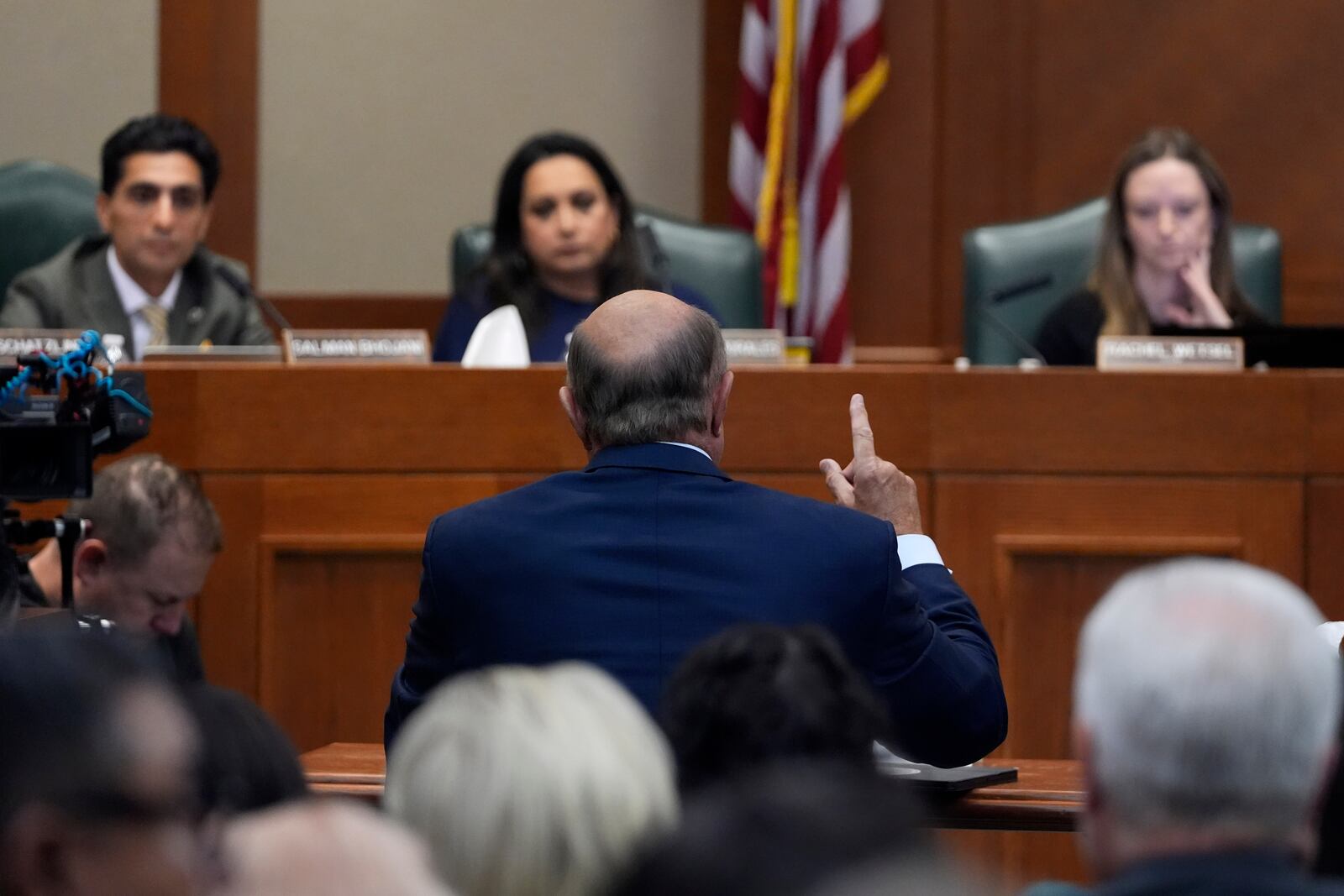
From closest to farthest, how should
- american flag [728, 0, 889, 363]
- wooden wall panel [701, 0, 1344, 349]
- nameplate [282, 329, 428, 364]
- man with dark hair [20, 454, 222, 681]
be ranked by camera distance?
1. man with dark hair [20, 454, 222, 681]
2. nameplate [282, 329, 428, 364]
3. american flag [728, 0, 889, 363]
4. wooden wall panel [701, 0, 1344, 349]

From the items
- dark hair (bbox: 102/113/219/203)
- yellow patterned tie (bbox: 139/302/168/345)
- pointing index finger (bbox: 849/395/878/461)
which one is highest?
dark hair (bbox: 102/113/219/203)

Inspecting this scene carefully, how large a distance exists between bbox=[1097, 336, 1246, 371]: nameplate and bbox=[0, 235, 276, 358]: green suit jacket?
1.88 m

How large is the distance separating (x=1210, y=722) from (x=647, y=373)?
3.81ft

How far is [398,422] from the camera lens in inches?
136

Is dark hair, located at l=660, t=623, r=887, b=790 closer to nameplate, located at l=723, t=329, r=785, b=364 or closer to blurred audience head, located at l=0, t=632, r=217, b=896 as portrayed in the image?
blurred audience head, located at l=0, t=632, r=217, b=896

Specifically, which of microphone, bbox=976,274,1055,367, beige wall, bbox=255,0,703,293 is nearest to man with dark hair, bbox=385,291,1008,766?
microphone, bbox=976,274,1055,367

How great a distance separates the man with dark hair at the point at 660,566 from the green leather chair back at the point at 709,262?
240 centimetres

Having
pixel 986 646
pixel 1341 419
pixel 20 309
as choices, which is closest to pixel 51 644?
pixel 986 646

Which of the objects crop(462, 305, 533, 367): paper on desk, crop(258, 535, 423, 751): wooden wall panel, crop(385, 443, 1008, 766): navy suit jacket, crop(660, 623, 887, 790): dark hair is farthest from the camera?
crop(462, 305, 533, 367): paper on desk

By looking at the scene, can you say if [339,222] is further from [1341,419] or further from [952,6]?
[1341,419]

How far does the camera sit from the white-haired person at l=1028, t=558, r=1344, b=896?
113 cm

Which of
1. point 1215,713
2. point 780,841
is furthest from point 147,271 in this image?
point 780,841

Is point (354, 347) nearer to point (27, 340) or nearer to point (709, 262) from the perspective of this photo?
point (27, 340)

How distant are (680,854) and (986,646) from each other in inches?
55.3
